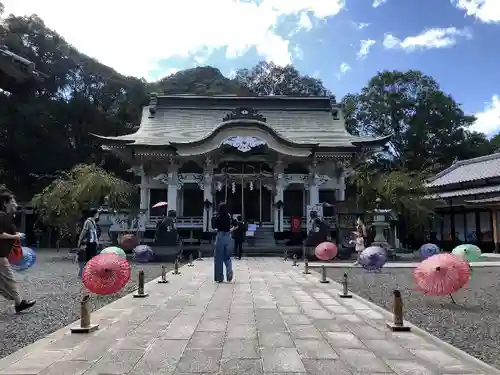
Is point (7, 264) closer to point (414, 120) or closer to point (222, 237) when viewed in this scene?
point (222, 237)

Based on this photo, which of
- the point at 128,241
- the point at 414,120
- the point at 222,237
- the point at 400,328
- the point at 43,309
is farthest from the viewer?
the point at 414,120

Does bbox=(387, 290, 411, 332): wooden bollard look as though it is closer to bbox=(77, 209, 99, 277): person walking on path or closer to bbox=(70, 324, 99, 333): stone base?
bbox=(70, 324, 99, 333): stone base

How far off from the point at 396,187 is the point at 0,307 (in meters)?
19.6

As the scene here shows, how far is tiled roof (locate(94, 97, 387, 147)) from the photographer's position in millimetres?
25875

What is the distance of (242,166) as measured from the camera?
25.8m

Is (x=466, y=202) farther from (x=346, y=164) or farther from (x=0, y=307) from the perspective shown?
(x=0, y=307)

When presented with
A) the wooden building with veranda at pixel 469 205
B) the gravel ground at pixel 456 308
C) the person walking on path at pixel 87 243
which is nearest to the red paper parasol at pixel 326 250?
the gravel ground at pixel 456 308

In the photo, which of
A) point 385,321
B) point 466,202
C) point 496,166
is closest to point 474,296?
point 385,321

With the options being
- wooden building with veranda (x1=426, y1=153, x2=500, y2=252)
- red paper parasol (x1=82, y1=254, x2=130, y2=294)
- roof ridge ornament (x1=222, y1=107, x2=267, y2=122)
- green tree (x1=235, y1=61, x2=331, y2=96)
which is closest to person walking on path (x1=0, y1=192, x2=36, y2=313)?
red paper parasol (x1=82, y1=254, x2=130, y2=294)

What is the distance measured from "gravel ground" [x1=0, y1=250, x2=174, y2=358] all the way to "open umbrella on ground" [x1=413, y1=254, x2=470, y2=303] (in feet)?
19.2

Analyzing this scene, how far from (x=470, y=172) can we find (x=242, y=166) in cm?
1684

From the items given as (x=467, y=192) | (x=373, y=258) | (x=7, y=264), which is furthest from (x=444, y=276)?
(x=467, y=192)

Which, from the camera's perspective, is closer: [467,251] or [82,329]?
[82,329]

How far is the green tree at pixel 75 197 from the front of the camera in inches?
828
